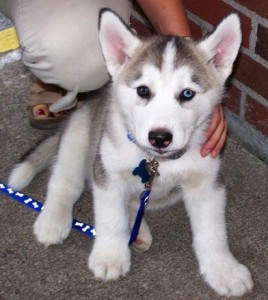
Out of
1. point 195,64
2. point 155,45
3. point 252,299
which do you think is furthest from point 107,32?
point 252,299

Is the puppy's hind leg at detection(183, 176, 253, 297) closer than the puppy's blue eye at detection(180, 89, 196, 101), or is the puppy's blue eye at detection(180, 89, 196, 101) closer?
the puppy's blue eye at detection(180, 89, 196, 101)

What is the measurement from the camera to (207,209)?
2799mm

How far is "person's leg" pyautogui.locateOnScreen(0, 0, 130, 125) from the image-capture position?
3109mm

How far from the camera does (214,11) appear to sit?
131 inches

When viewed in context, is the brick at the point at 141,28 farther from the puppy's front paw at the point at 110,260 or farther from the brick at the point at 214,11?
the puppy's front paw at the point at 110,260

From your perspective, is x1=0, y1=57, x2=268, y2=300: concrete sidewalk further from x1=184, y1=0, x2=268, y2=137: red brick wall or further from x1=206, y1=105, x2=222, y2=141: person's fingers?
x1=206, y1=105, x2=222, y2=141: person's fingers

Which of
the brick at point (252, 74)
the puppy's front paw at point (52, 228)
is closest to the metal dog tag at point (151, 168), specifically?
the puppy's front paw at point (52, 228)

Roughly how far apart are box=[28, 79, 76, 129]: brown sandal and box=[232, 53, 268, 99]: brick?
973 millimetres

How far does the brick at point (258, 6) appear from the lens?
3.02 metres

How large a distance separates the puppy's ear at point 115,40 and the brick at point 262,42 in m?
0.74

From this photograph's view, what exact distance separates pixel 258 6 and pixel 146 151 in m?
0.96

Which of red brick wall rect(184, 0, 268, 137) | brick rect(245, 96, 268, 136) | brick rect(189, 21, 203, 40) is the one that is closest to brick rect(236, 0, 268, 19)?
red brick wall rect(184, 0, 268, 137)

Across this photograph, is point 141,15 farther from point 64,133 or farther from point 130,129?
point 130,129

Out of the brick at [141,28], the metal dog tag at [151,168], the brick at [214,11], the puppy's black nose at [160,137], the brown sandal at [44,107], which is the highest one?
the puppy's black nose at [160,137]
